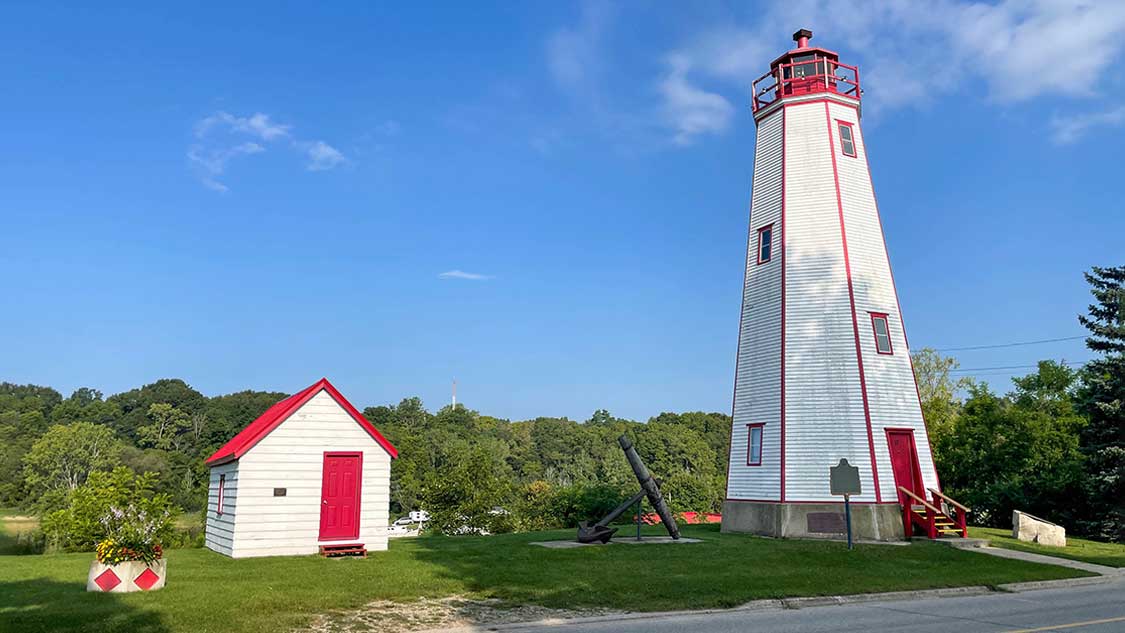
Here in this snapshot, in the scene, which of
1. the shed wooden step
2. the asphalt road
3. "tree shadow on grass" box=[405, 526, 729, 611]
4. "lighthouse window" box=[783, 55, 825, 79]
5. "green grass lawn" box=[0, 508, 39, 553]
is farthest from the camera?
"green grass lawn" box=[0, 508, 39, 553]

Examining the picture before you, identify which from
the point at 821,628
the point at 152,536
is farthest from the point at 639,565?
the point at 152,536

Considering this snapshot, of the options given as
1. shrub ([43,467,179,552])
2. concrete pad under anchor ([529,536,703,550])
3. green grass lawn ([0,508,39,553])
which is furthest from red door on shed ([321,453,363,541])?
green grass lawn ([0,508,39,553])

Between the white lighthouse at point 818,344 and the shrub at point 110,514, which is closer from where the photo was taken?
the shrub at point 110,514

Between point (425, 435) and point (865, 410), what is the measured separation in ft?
282

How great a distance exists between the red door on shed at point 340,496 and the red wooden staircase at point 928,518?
1600cm

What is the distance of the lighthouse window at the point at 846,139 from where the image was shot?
1010 inches

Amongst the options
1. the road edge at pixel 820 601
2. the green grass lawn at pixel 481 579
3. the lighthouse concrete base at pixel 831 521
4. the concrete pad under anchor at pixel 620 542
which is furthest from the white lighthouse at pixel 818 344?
the road edge at pixel 820 601

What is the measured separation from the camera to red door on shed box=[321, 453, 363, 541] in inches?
733

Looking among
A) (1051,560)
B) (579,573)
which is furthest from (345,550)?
(1051,560)

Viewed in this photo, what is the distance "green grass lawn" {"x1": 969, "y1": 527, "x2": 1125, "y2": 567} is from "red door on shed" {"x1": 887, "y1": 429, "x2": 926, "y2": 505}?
94.0 inches

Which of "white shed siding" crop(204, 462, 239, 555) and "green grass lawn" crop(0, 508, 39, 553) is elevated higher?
"white shed siding" crop(204, 462, 239, 555)

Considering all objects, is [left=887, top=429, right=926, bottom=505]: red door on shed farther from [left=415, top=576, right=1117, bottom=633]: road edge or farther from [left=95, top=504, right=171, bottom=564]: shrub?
[left=95, top=504, right=171, bottom=564]: shrub

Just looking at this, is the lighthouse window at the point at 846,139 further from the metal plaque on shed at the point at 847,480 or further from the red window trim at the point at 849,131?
the metal plaque on shed at the point at 847,480

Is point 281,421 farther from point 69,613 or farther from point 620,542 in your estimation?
point 620,542
